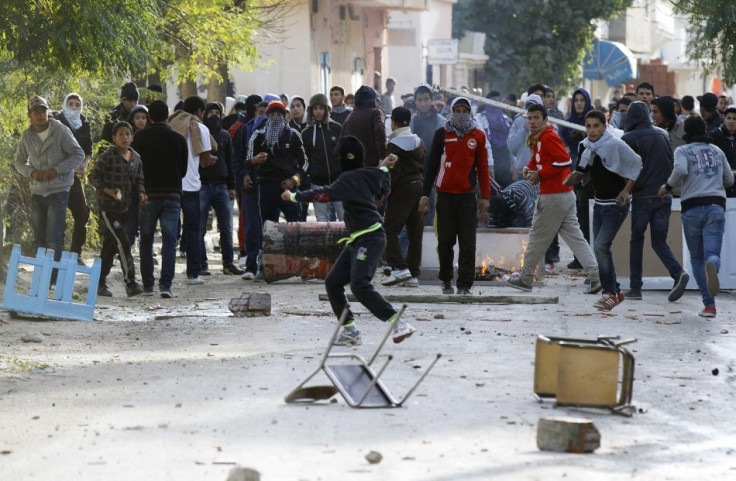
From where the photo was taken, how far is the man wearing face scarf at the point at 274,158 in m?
15.9

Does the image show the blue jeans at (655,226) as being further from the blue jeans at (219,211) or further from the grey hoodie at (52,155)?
the grey hoodie at (52,155)

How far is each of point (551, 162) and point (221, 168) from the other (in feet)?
13.2

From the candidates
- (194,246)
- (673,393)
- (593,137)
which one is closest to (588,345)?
(673,393)

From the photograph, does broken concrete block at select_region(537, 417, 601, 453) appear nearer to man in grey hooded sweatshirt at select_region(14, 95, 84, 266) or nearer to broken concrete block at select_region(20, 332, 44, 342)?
Result: broken concrete block at select_region(20, 332, 44, 342)

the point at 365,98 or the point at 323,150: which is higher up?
the point at 365,98

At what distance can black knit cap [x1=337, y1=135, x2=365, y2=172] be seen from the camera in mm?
10656

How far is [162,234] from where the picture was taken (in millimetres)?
14414

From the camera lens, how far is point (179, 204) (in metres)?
14.7

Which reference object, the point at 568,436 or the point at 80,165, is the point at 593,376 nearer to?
the point at 568,436

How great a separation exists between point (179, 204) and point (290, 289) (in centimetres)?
143

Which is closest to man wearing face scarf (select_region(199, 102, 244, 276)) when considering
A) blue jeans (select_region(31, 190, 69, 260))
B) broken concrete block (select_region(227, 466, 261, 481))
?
blue jeans (select_region(31, 190, 69, 260))

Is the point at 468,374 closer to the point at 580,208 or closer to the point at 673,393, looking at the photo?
the point at 673,393

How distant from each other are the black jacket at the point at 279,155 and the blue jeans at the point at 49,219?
273 cm

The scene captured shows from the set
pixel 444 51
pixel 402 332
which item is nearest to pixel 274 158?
pixel 402 332
